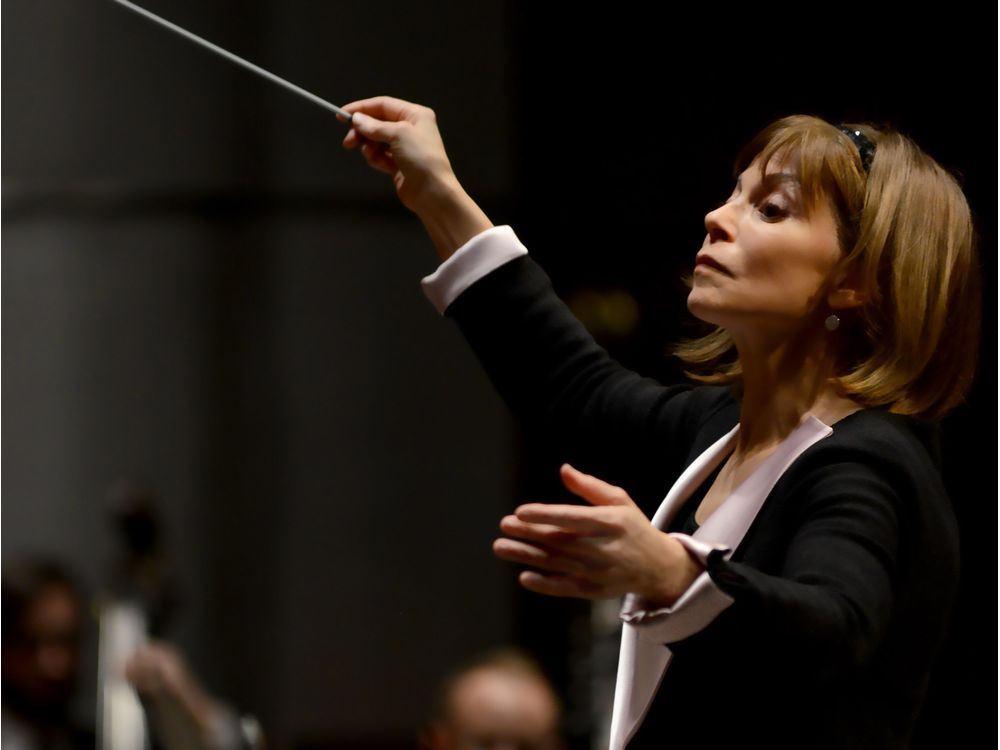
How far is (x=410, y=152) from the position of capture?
138 cm

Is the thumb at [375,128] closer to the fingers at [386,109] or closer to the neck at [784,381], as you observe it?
the fingers at [386,109]

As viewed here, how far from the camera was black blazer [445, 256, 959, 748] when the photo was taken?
975 mm

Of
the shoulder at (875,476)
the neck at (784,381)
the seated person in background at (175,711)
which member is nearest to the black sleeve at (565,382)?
the neck at (784,381)

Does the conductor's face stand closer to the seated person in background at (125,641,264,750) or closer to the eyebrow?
the eyebrow

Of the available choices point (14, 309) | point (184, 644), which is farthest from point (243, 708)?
point (14, 309)

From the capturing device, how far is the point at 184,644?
12.1 ft

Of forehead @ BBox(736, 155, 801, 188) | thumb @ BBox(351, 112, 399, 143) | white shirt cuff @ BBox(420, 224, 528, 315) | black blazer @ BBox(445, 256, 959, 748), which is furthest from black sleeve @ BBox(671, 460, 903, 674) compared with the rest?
thumb @ BBox(351, 112, 399, 143)

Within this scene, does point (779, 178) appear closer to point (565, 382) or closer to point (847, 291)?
point (847, 291)

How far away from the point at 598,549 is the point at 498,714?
5.04ft

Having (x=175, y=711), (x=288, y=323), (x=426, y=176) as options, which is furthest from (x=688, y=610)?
(x=288, y=323)

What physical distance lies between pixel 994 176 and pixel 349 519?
1.71 m

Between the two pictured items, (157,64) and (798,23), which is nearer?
(798,23)

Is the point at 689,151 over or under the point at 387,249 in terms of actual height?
over

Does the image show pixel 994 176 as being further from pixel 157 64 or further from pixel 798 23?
pixel 157 64
